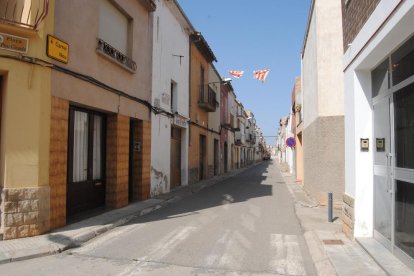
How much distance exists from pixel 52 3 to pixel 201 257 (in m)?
5.45

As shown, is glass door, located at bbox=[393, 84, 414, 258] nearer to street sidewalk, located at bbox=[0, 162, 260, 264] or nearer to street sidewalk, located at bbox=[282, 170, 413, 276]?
street sidewalk, located at bbox=[282, 170, 413, 276]

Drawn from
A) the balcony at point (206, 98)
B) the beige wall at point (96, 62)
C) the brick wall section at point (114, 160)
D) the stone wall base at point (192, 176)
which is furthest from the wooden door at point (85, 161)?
the balcony at point (206, 98)

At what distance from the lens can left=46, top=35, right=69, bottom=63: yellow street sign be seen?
25.1 ft

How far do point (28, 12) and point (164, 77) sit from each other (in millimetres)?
7959

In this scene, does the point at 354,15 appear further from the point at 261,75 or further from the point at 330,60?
the point at 261,75

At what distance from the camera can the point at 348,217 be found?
7.35 m

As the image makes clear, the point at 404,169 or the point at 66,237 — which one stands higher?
the point at 404,169

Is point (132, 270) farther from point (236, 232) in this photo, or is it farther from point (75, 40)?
point (75, 40)

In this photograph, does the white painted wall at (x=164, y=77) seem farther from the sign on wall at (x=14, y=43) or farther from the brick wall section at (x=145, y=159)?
the sign on wall at (x=14, y=43)

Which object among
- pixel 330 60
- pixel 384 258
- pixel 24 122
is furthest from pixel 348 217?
pixel 330 60

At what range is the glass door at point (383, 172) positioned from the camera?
603cm

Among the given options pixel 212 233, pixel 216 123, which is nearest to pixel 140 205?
pixel 212 233

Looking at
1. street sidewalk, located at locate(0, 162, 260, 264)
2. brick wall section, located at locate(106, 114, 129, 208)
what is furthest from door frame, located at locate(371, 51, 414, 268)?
brick wall section, located at locate(106, 114, 129, 208)

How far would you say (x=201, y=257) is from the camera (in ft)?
20.7
